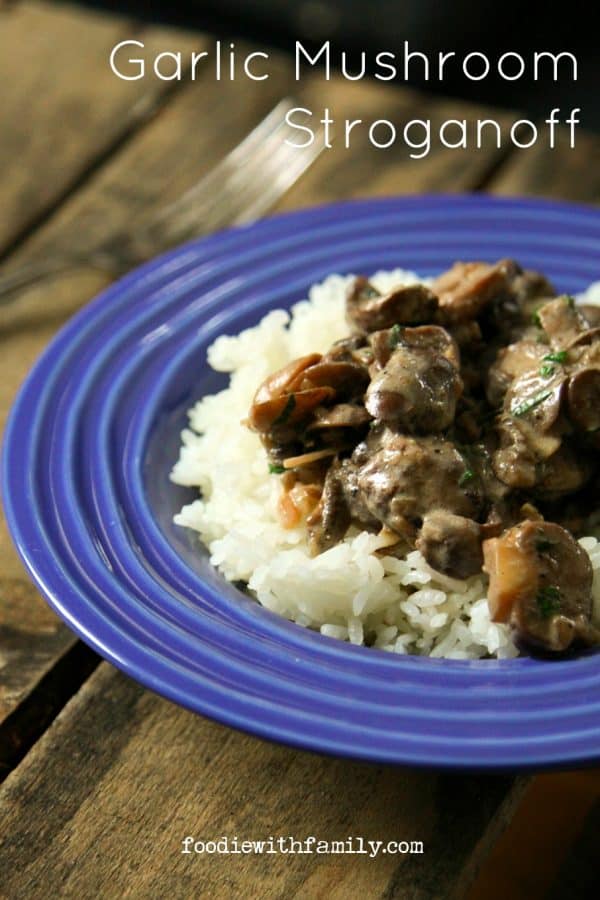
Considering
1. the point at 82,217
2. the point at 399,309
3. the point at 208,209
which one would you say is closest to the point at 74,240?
the point at 82,217

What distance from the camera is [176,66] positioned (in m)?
5.21

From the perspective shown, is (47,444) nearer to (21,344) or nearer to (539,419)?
(21,344)

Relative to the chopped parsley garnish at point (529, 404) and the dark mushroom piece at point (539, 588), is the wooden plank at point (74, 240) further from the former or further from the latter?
the chopped parsley garnish at point (529, 404)

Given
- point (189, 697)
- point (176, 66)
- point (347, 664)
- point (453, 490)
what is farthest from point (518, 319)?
point (176, 66)

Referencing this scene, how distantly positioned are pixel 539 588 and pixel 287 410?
2.46 ft

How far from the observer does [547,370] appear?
9.07ft

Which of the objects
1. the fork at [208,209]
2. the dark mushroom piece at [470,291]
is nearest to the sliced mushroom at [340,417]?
the dark mushroom piece at [470,291]

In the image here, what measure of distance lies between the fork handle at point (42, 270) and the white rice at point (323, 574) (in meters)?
1.08

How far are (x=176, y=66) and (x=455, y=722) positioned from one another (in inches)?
151

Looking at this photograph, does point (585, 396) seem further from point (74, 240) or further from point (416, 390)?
point (74, 240)

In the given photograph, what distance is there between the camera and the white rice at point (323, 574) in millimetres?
2631

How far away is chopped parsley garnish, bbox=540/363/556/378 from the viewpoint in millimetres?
2758

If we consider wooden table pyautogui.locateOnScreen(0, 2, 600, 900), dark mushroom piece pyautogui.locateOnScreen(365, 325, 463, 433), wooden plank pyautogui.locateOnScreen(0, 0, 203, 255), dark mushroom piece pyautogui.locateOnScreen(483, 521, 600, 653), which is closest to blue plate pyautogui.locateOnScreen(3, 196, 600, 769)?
dark mushroom piece pyautogui.locateOnScreen(483, 521, 600, 653)

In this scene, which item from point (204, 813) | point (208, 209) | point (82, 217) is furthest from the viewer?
point (82, 217)
